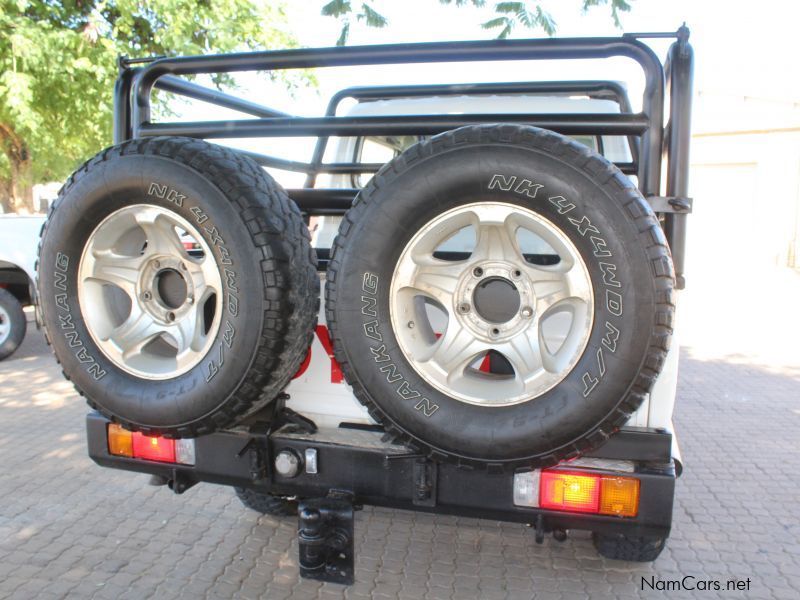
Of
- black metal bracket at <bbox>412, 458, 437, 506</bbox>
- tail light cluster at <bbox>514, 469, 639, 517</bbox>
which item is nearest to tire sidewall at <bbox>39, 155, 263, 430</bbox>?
black metal bracket at <bbox>412, 458, 437, 506</bbox>

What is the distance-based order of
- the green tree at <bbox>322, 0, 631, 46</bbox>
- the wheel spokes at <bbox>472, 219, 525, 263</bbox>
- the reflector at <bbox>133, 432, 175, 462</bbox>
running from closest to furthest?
the wheel spokes at <bbox>472, 219, 525, 263</bbox>, the reflector at <bbox>133, 432, 175, 462</bbox>, the green tree at <bbox>322, 0, 631, 46</bbox>

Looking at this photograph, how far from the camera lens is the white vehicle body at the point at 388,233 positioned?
7.22 ft

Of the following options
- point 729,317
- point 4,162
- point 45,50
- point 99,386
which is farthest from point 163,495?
point 4,162

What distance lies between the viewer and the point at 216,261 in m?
2.13

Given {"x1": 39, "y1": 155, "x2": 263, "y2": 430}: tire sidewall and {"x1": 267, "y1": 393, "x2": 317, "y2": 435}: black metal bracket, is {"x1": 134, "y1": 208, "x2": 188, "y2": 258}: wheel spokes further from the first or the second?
{"x1": 267, "y1": 393, "x2": 317, "y2": 435}: black metal bracket

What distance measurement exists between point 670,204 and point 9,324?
730 cm

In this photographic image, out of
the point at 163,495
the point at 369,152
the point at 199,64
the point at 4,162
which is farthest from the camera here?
the point at 4,162

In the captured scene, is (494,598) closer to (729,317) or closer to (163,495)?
(163,495)

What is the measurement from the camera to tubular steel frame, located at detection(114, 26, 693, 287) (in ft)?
7.34

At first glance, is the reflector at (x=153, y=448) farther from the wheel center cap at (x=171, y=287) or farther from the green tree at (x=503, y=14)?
the green tree at (x=503, y=14)

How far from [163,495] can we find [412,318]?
2.51m

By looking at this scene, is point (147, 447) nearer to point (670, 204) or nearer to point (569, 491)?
point (569, 491)

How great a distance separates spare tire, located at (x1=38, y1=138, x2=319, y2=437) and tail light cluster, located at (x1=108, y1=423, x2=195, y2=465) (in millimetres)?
252

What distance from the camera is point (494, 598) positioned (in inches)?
111
